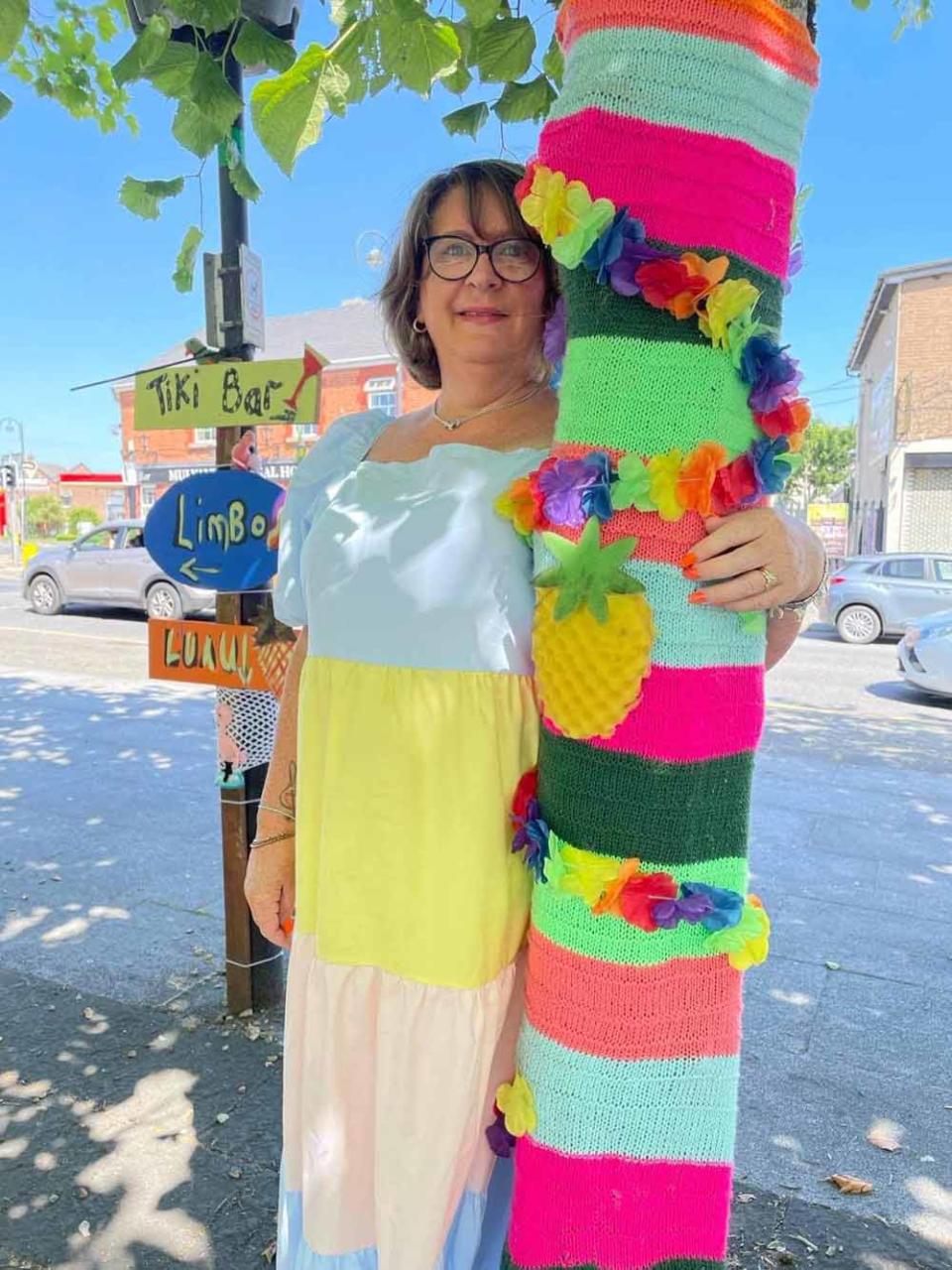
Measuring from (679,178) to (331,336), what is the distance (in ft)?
85.2

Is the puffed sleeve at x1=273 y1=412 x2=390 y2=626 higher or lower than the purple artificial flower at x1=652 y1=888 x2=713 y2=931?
higher

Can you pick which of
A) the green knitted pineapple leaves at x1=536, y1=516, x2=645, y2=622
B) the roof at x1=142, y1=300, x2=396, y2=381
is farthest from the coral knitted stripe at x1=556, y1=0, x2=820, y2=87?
the roof at x1=142, y1=300, x2=396, y2=381

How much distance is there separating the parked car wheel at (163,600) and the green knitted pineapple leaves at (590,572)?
11.5m

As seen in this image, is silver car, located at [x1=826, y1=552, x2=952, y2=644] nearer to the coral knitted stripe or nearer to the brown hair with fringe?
the brown hair with fringe

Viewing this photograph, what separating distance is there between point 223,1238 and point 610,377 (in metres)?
1.98

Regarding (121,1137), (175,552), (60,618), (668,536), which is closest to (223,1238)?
(121,1137)

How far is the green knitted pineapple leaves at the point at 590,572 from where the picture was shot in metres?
1.00

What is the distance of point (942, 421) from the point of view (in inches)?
728

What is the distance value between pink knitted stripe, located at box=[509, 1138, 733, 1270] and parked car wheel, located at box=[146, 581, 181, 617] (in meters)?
11.5

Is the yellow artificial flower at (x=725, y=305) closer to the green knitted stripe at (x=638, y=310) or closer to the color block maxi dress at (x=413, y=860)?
the green knitted stripe at (x=638, y=310)

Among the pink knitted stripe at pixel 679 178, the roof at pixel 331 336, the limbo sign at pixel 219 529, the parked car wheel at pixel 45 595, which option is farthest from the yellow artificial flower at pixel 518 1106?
the roof at pixel 331 336

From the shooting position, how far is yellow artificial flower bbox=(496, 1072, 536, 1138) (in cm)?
111

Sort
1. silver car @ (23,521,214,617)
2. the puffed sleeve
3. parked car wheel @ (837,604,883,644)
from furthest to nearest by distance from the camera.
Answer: silver car @ (23,521,214,617) < parked car wheel @ (837,604,883,644) < the puffed sleeve

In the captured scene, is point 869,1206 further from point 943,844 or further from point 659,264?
point 943,844
